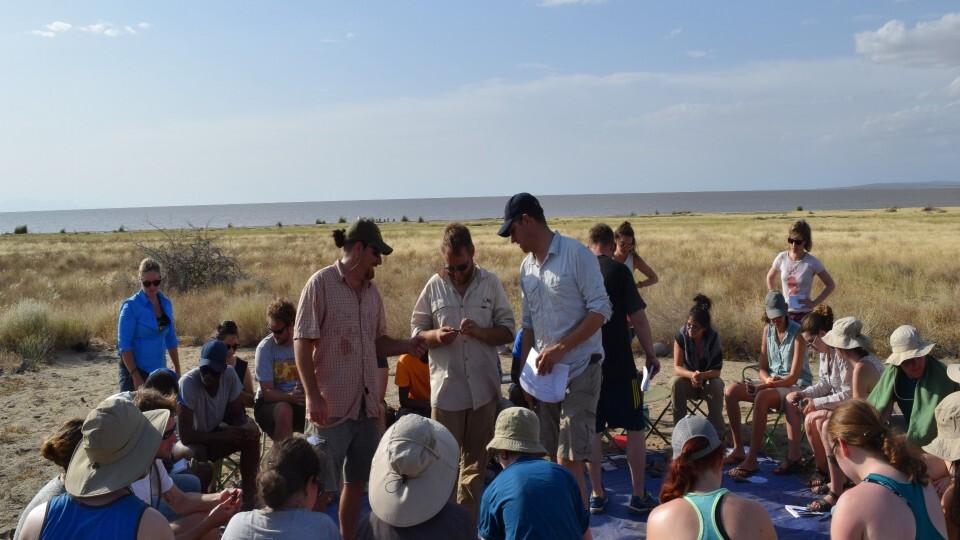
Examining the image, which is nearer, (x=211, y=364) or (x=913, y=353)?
(x=913, y=353)

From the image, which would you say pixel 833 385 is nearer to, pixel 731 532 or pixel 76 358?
pixel 731 532

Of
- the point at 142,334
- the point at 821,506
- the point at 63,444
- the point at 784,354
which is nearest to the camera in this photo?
the point at 63,444

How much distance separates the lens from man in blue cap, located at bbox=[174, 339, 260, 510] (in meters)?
4.63

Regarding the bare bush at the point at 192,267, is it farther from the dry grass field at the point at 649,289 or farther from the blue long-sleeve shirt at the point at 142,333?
the blue long-sleeve shirt at the point at 142,333

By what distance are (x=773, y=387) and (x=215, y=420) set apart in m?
3.97

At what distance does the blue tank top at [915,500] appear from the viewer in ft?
8.23

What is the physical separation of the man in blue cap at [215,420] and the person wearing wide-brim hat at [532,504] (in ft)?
8.05

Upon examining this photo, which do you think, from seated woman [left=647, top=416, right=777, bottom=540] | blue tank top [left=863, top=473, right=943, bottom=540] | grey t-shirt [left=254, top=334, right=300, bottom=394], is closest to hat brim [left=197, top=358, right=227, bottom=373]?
grey t-shirt [left=254, top=334, right=300, bottom=394]

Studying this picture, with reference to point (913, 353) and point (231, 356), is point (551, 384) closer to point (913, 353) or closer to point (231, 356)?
point (913, 353)

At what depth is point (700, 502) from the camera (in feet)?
7.72

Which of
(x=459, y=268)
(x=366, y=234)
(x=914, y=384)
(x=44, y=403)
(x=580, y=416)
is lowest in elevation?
(x=44, y=403)

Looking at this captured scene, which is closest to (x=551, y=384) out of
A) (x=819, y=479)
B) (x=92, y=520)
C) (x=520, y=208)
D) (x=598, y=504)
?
(x=520, y=208)

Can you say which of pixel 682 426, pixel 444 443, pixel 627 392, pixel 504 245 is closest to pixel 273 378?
pixel 627 392

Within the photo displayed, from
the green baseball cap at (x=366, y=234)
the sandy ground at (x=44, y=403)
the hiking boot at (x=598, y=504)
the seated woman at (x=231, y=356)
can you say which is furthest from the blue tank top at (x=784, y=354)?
the seated woman at (x=231, y=356)
